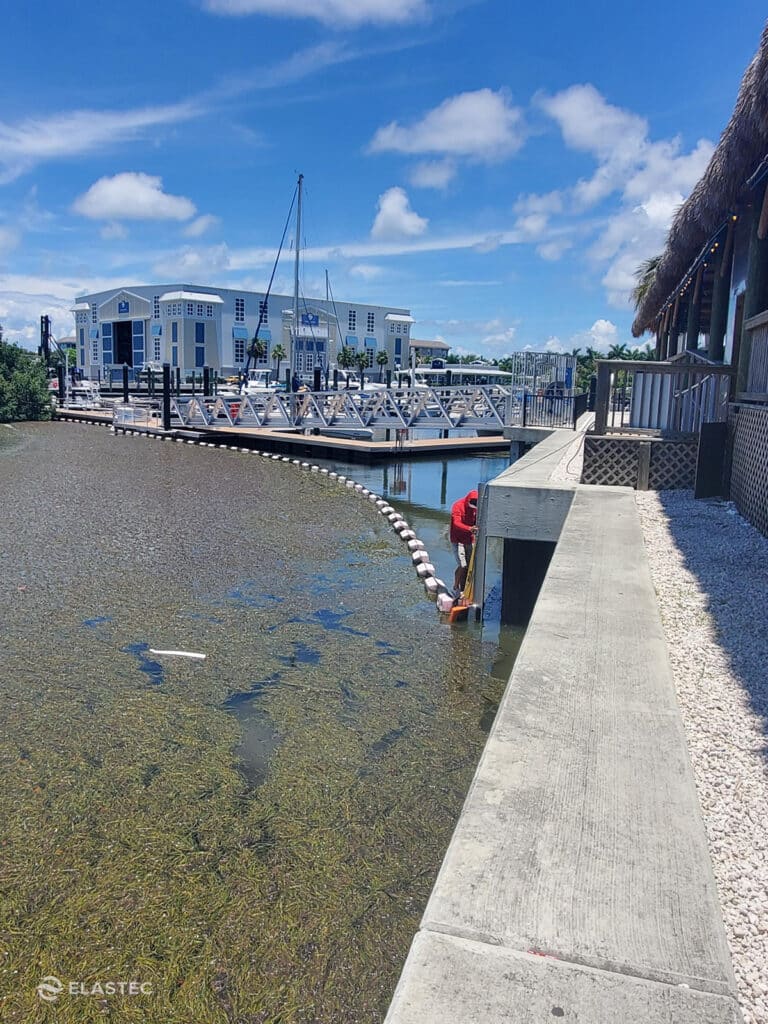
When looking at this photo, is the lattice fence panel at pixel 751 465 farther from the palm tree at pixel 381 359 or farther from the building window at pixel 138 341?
the palm tree at pixel 381 359

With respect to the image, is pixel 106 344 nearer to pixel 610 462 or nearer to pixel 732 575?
pixel 610 462

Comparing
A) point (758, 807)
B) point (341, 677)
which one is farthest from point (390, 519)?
point (758, 807)

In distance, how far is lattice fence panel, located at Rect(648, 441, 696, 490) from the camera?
10.1m

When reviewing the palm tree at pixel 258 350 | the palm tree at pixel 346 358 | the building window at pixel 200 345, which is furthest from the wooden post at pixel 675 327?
the palm tree at pixel 346 358

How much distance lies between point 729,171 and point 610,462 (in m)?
3.52

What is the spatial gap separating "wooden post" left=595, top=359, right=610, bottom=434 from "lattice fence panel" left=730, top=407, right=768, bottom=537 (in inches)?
60.7

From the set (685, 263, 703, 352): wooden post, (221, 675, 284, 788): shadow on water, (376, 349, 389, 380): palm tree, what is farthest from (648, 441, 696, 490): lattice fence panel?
(376, 349, 389, 380): palm tree

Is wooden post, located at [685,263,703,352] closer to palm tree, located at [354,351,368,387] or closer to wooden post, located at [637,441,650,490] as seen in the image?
wooden post, located at [637,441,650,490]

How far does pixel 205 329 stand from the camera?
70.9 metres

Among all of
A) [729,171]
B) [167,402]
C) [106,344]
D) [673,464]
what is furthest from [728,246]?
[106,344]

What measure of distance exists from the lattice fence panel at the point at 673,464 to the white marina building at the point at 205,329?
195ft

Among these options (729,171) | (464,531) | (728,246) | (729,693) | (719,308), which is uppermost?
(729,171)

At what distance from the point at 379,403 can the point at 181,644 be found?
19438mm

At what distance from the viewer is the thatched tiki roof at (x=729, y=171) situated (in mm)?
7086
